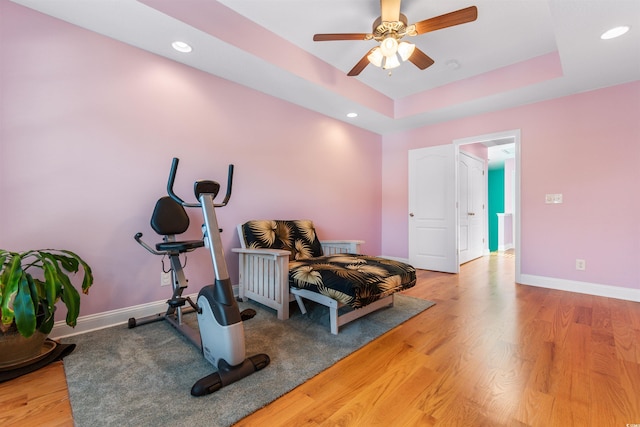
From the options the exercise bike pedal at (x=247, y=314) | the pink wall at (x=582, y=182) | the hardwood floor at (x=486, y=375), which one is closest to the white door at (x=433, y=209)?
the pink wall at (x=582, y=182)

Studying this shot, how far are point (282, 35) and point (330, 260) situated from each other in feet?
7.22

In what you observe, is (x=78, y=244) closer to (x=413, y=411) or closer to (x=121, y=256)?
(x=121, y=256)

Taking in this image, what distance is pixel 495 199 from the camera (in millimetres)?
7383

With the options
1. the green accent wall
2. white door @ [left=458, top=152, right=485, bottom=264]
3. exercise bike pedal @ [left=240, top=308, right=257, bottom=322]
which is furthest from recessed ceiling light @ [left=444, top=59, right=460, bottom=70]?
the green accent wall

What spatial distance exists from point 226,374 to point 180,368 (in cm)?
36

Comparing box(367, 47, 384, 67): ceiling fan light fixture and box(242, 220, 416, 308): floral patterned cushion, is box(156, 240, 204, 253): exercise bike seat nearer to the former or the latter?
box(242, 220, 416, 308): floral patterned cushion

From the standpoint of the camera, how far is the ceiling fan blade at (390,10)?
1.90 meters

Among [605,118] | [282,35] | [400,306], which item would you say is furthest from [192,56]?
[605,118]

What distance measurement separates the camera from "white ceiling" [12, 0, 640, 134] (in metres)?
1.95

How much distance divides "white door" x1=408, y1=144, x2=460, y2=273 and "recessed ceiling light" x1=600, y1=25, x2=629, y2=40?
1999 millimetres

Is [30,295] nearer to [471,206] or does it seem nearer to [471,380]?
[471,380]

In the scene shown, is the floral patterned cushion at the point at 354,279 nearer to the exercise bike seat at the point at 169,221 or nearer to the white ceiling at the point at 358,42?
the exercise bike seat at the point at 169,221

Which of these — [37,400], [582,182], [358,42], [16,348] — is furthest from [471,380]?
[582,182]

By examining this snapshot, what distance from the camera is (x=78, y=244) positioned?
204 cm
